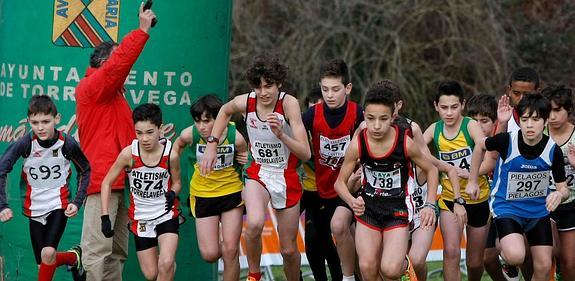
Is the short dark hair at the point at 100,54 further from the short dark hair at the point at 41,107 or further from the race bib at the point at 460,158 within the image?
the race bib at the point at 460,158

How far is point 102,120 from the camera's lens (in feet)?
35.6

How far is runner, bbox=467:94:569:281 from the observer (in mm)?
10156

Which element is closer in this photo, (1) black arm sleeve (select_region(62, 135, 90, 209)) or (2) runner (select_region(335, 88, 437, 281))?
(2) runner (select_region(335, 88, 437, 281))

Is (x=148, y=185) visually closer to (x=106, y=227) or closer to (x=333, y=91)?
(x=106, y=227)

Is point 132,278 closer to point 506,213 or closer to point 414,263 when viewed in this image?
point 414,263

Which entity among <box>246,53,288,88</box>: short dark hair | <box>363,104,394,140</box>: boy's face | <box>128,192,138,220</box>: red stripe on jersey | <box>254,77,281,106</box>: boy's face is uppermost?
<box>246,53,288,88</box>: short dark hair

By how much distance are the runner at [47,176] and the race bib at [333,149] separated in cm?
210

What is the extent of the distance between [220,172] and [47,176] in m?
1.54

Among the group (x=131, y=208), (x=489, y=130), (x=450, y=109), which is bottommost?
(x=131, y=208)

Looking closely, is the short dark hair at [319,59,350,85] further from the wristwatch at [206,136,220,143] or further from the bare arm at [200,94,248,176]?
the wristwatch at [206,136,220,143]

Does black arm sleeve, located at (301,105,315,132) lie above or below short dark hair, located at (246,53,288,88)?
below

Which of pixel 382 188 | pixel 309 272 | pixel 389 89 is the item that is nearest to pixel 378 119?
pixel 389 89

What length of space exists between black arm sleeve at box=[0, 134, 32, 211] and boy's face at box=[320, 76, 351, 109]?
104 inches

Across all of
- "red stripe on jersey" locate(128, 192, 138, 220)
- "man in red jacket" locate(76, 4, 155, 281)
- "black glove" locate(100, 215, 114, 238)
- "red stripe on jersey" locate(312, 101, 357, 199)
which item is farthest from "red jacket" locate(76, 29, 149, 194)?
"red stripe on jersey" locate(312, 101, 357, 199)
